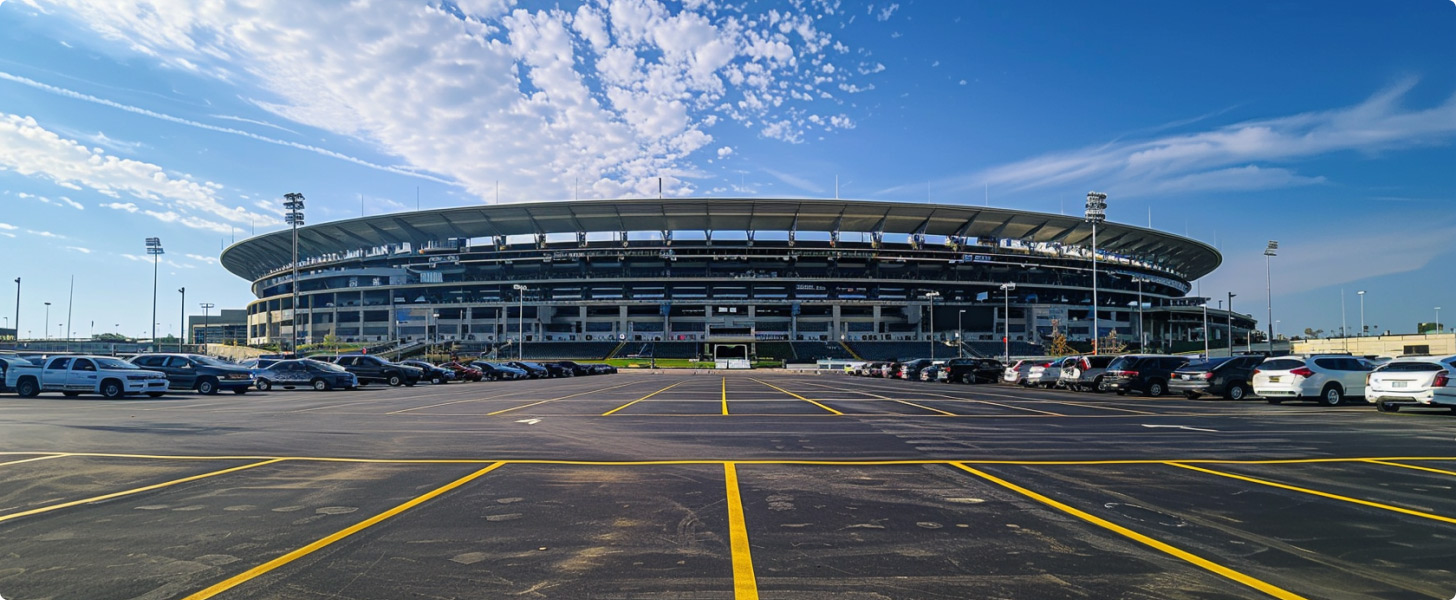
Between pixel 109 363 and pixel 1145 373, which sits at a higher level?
pixel 109 363

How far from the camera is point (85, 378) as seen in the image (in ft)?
78.7

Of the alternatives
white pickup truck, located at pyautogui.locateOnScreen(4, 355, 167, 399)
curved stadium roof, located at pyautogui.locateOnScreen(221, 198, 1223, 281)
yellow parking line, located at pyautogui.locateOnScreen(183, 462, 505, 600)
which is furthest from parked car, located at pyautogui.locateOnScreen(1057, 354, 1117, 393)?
curved stadium roof, located at pyautogui.locateOnScreen(221, 198, 1223, 281)

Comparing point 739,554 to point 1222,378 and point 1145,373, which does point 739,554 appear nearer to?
point 1222,378

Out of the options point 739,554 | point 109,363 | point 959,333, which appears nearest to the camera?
point 739,554

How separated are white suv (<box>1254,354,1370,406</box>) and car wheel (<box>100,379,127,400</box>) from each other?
3703cm

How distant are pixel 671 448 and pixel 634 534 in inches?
210

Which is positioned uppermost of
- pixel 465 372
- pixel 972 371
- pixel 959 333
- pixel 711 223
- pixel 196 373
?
pixel 711 223

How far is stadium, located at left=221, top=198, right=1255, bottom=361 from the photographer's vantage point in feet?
324

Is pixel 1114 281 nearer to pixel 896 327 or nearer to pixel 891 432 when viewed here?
pixel 896 327

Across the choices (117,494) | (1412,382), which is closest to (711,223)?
(1412,382)

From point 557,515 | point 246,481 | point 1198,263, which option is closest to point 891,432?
point 557,515

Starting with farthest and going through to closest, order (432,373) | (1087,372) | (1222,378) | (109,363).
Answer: (432,373)
(1087,372)
(109,363)
(1222,378)

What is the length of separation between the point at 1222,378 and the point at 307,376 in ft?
122

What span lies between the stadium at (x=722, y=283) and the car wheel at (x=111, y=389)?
72.0m
